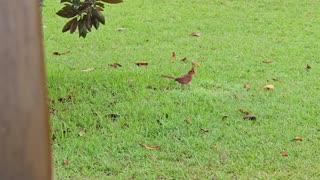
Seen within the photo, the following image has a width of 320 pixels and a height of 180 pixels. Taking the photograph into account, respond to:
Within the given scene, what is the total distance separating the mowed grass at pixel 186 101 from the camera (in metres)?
2.90

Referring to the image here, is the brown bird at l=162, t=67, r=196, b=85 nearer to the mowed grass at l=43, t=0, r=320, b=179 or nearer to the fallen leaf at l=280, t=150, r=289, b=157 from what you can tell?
the mowed grass at l=43, t=0, r=320, b=179

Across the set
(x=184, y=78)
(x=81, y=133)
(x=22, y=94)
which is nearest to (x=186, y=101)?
(x=184, y=78)

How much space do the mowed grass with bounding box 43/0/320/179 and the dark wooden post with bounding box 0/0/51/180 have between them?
2173mm

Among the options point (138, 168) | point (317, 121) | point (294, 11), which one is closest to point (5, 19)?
point (138, 168)

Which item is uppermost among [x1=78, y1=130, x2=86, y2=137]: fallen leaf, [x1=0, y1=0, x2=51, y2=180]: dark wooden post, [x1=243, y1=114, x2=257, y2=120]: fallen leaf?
[x1=0, y1=0, x2=51, y2=180]: dark wooden post

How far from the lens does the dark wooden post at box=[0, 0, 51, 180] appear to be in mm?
577

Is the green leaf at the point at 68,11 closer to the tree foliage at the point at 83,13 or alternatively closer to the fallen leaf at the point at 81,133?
the tree foliage at the point at 83,13

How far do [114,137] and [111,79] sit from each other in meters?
1.02

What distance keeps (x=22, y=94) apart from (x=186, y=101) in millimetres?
3187

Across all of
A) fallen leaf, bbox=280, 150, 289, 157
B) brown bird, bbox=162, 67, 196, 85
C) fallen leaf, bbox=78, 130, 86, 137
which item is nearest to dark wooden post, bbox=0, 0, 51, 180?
fallen leaf, bbox=280, 150, 289, 157

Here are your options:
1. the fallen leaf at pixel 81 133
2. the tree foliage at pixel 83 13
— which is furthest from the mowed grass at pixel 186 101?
the tree foliage at pixel 83 13

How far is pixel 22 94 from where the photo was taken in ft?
1.94

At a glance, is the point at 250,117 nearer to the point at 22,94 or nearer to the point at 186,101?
the point at 186,101

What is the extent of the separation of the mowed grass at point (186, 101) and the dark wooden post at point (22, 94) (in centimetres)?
217
